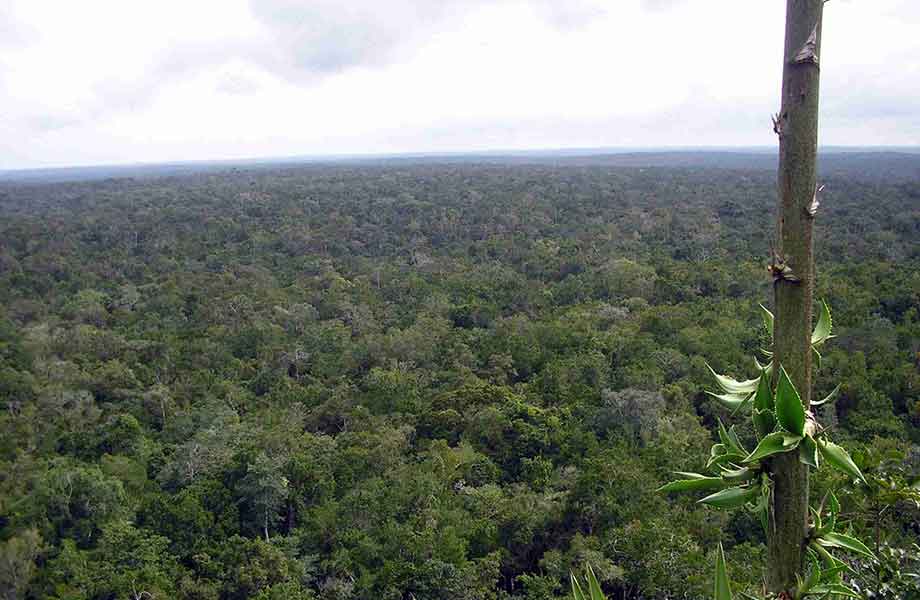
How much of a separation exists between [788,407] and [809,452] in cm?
9

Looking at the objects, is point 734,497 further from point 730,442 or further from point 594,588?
point 594,588

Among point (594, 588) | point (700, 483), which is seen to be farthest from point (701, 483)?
point (594, 588)

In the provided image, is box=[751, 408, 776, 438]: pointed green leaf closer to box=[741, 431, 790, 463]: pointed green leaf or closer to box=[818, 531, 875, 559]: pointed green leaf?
box=[741, 431, 790, 463]: pointed green leaf

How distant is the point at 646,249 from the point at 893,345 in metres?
18.5

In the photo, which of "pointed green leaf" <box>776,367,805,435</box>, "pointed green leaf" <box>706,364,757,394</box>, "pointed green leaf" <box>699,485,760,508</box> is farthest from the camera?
"pointed green leaf" <box>706,364,757,394</box>

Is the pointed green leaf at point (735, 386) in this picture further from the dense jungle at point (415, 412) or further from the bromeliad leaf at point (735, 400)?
the dense jungle at point (415, 412)

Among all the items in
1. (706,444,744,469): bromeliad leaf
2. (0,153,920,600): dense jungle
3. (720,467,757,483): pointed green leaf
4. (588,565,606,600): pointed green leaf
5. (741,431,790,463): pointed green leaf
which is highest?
(741,431,790,463): pointed green leaf

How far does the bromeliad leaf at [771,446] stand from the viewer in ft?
3.29

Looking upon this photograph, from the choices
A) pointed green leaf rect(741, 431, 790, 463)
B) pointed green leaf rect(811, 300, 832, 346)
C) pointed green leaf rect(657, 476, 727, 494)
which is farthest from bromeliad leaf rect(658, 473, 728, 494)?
pointed green leaf rect(811, 300, 832, 346)

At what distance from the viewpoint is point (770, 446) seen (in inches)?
40.0

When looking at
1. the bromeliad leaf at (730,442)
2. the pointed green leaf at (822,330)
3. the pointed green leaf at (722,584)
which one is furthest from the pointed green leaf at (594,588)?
the pointed green leaf at (822,330)

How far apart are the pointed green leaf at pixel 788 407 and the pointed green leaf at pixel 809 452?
0.06 ft

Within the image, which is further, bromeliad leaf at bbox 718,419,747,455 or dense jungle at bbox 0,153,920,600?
dense jungle at bbox 0,153,920,600

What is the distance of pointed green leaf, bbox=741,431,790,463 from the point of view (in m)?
1.00
